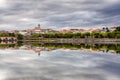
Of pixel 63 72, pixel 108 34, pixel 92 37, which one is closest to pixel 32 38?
pixel 92 37

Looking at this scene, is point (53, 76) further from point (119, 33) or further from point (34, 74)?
point (119, 33)

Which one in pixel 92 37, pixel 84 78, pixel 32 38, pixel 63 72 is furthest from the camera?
pixel 32 38

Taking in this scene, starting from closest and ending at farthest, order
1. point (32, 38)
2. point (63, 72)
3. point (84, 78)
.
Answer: point (84, 78) → point (63, 72) → point (32, 38)

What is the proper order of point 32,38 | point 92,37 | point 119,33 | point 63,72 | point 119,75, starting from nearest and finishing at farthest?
point 119,75
point 63,72
point 119,33
point 92,37
point 32,38

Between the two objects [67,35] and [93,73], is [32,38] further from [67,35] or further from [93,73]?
[93,73]

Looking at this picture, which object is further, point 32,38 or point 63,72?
point 32,38

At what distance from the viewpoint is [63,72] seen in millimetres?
16562

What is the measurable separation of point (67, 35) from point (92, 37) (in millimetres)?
14962

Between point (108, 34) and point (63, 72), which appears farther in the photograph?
point (108, 34)

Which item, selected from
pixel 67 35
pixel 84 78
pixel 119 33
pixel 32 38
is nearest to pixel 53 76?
pixel 84 78

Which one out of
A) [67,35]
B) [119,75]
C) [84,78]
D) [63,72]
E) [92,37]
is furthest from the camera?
[67,35]

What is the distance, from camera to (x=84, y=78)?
1454 centimetres

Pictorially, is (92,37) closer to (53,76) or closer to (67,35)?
(67,35)

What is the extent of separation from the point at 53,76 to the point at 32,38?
410ft
